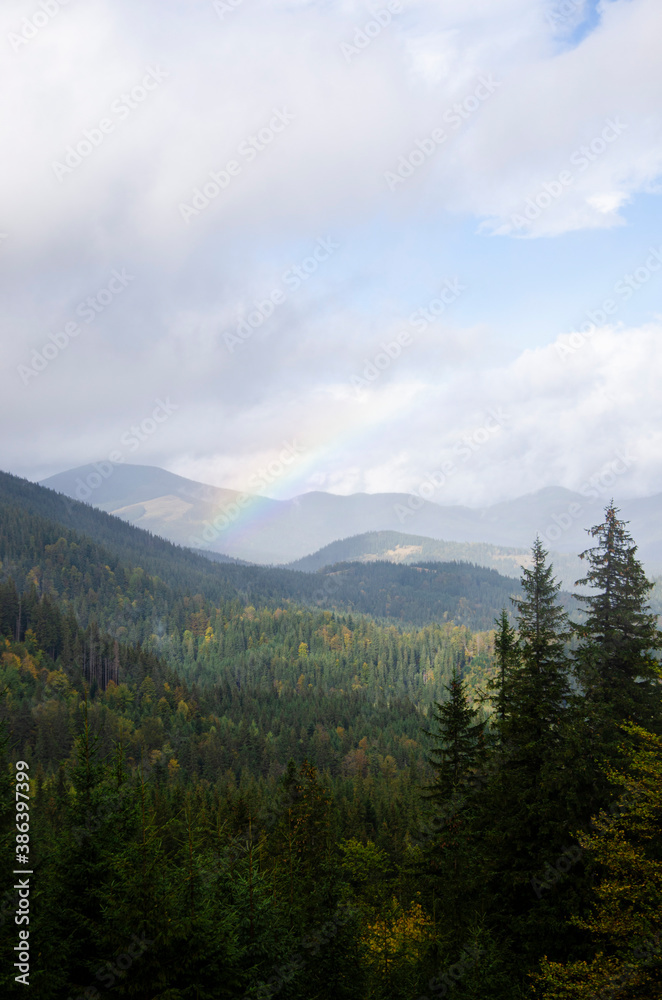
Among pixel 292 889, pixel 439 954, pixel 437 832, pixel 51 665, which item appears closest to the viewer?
pixel 439 954

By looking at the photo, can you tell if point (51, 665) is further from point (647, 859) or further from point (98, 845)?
point (647, 859)

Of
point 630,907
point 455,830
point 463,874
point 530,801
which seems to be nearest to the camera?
point 630,907

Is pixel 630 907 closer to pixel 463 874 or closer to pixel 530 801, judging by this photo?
pixel 530 801

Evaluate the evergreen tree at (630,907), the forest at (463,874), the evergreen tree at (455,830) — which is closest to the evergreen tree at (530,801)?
the forest at (463,874)

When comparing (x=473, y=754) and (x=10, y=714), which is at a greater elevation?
(x=473, y=754)

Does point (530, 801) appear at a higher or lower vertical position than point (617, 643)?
lower

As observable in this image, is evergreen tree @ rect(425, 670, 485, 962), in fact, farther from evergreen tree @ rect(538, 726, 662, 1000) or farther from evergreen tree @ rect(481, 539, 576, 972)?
evergreen tree @ rect(538, 726, 662, 1000)

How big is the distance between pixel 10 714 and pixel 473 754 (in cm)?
9557

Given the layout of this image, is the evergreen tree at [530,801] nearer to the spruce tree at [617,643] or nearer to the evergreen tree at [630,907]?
the spruce tree at [617,643]

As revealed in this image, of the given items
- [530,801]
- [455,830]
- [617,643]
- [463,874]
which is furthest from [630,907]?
[455,830]

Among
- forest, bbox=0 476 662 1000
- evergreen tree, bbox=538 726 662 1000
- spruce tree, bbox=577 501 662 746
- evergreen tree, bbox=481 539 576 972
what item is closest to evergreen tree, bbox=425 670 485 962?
forest, bbox=0 476 662 1000

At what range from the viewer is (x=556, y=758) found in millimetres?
18609

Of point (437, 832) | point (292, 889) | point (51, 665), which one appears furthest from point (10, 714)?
point (437, 832)

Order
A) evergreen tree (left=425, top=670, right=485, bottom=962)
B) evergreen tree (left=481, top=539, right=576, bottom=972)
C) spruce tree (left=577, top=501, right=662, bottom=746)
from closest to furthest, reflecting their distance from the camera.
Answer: evergreen tree (left=481, top=539, right=576, bottom=972)
spruce tree (left=577, top=501, right=662, bottom=746)
evergreen tree (left=425, top=670, right=485, bottom=962)
